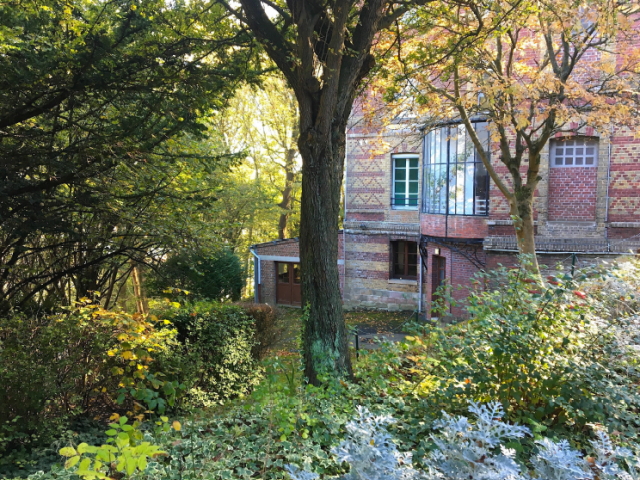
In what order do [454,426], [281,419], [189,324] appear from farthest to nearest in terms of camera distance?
[189,324], [281,419], [454,426]

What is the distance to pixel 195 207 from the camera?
23.4 feet

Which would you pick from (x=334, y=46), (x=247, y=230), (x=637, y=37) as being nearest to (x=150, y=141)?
(x=334, y=46)

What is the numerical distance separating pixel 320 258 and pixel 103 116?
4151 mm

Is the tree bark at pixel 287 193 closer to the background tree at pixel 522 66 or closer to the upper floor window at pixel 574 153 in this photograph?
the background tree at pixel 522 66

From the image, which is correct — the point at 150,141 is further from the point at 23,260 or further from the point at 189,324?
the point at 23,260

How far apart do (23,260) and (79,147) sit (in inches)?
158

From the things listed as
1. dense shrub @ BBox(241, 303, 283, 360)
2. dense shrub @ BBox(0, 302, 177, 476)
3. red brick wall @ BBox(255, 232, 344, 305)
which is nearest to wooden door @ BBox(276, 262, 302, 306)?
red brick wall @ BBox(255, 232, 344, 305)

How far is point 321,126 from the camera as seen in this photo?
17.3 ft

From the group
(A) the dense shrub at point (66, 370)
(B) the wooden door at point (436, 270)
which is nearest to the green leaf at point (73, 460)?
(A) the dense shrub at point (66, 370)

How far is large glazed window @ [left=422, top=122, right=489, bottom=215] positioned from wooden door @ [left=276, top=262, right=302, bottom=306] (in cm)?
898

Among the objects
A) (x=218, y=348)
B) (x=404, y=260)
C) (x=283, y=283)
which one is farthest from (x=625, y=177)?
(x=283, y=283)

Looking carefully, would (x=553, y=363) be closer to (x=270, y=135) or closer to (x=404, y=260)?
(x=404, y=260)

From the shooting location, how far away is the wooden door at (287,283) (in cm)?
2069

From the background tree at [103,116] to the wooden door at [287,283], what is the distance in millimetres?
13290
